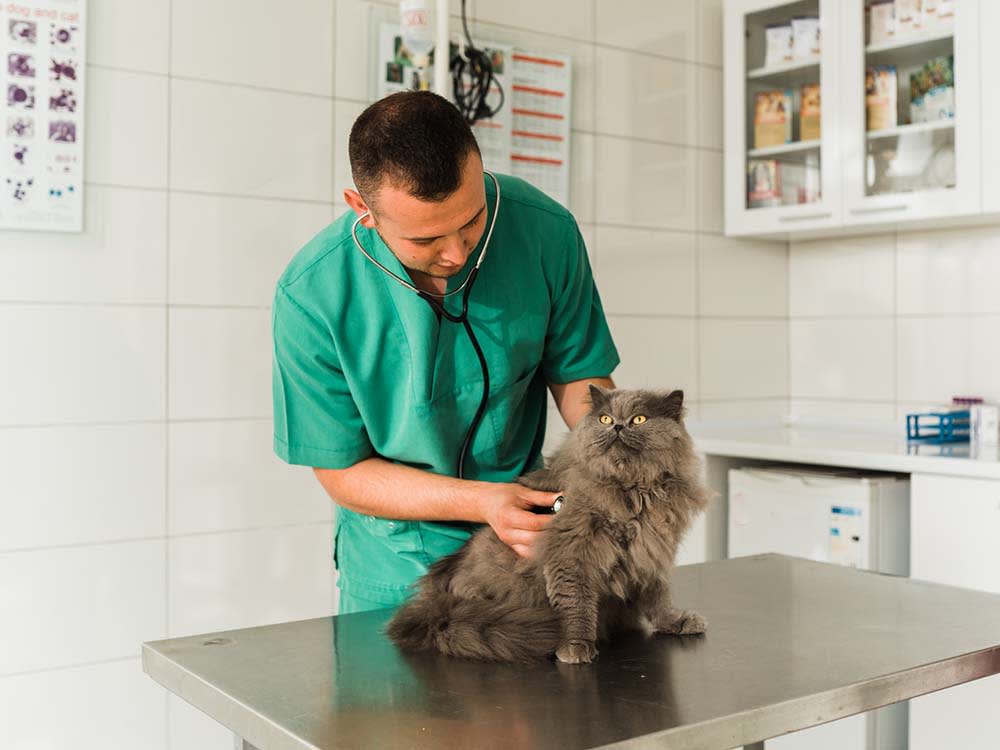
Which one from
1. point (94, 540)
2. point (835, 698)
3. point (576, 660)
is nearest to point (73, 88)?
point (94, 540)

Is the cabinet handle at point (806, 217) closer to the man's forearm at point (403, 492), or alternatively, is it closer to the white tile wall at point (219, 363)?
the white tile wall at point (219, 363)

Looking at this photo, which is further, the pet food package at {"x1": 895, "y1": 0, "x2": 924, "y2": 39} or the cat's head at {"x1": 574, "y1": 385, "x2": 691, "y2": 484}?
the pet food package at {"x1": 895, "y1": 0, "x2": 924, "y2": 39}

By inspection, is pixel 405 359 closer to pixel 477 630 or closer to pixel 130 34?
pixel 477 630

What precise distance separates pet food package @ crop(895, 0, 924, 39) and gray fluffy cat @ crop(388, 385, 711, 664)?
2216mm

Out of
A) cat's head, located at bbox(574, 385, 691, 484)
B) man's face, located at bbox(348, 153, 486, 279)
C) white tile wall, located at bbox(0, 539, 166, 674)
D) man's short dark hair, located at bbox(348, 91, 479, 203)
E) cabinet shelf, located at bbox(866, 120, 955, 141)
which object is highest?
cabinet shelf, located at bbox(866, 120, 955, 141)

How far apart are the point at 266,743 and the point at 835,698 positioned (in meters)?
0.59

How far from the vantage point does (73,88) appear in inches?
94.3

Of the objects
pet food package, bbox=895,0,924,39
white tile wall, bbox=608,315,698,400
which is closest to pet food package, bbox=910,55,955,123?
pet food package, bbox=895,0,924,39

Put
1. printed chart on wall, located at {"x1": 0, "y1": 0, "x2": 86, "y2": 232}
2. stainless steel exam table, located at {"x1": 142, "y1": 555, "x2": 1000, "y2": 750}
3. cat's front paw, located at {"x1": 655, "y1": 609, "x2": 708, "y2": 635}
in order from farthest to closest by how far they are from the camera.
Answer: printed chart on wall, located at {"x1": 0, "y1": 0, "x2": 86, "y2": 232}, cat's front paw, located at {"x1": 655, "y1": 609, "x2": 708, "y2": 635}, stainless steel exam table, located at {"x1": 142, "y1": 555, "x2": 1000, "y2": 750}

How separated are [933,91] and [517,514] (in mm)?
2337

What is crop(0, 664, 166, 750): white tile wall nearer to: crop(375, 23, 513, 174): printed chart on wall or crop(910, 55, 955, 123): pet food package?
crop(375, 23, 513, 174): printed chart on wall

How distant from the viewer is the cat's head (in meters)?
1.22

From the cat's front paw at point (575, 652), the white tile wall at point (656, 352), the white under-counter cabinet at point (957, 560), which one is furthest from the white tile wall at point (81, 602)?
the white under-counter cabinet at point (957, 560)

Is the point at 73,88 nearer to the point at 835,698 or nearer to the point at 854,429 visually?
the point at 835,698
